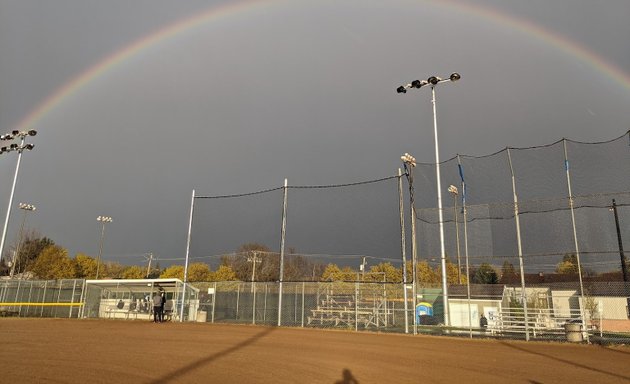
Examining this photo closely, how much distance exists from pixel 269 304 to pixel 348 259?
13.3 feet

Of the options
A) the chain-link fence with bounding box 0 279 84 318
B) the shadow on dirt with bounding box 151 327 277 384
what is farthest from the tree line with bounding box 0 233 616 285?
the chain-link fence with bounding box 0 279 84 318

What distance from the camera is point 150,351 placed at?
8.99m

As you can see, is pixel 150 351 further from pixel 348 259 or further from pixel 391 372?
pixel 348 259

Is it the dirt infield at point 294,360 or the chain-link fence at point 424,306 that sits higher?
the chain-link fence at point 424,306

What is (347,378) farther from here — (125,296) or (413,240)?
(125,296)

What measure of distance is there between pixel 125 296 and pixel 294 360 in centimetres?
1938

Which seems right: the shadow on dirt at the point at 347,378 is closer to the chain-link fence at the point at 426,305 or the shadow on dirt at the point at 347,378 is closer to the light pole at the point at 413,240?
the light pole at the point at 413,240

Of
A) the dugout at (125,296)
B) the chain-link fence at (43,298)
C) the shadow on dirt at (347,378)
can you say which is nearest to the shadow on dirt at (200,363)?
the shadow on dirt at (347,378)

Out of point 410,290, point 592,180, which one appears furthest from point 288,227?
point 592,180

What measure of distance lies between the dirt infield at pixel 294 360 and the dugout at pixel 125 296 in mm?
9466

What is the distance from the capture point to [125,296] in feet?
79.9

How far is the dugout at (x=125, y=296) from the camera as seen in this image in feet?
70.6

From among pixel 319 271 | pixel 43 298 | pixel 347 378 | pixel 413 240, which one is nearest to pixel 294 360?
pixel 347 378

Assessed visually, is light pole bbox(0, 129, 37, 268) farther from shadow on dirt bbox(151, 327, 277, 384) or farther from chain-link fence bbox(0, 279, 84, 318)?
shadow on dirt bbox(151, 327, 277, 384)
